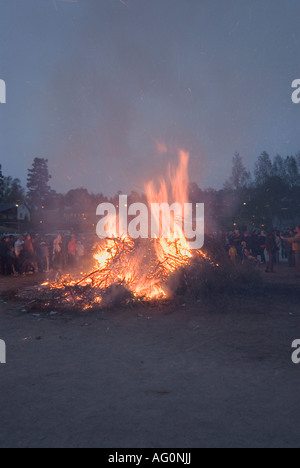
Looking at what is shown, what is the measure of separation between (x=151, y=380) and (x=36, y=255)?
13548 millimetres

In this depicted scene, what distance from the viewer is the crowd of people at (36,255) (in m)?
16.4

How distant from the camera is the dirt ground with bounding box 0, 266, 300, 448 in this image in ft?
11.7

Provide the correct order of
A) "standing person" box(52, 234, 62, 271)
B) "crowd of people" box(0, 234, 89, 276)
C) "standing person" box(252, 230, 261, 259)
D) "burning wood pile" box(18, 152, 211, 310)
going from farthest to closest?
"standing person" box(252, 230, 261, 259) → "standing person" box(52, 234, 62, 271) → "crowd of people" box(0, 234, 89, 276) → "burning wood pile" box(18, 152, 211, 310)

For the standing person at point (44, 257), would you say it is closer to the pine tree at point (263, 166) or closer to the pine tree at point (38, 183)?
the pine tree at point (263, 166)

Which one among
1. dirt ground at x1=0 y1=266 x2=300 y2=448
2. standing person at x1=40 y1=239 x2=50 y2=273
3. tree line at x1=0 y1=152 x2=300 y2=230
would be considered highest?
tree line at x1=0 y1=152 x2=300 y2=230

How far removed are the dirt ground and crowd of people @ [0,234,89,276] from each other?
26.4ft

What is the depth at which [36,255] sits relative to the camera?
17375mm

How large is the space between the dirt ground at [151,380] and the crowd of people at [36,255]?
8.04 m

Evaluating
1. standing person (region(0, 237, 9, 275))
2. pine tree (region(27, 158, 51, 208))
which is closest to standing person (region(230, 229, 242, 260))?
standing person (region(0, 237, 9, 275))

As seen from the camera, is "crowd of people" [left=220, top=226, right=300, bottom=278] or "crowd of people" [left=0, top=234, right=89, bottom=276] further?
"crowd of people" [left=0, top=234, right=89, bottom=276]

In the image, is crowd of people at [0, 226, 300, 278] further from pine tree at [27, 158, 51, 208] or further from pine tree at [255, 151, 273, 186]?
pine tree at [27, 158, 51, 208]
